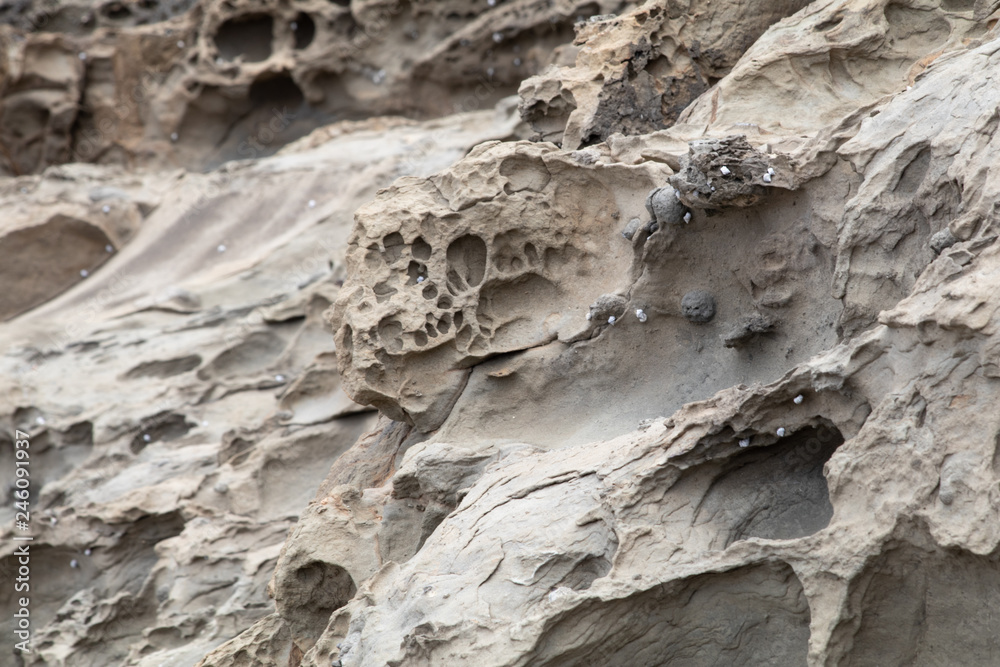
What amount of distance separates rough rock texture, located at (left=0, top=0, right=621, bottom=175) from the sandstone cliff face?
4.22 meters

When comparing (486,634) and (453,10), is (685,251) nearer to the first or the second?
(486,634)

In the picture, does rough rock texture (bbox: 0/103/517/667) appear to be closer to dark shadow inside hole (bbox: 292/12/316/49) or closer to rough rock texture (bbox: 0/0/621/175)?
rough rock texture (bbox: 0/0/621/175)

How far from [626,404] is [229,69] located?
8.91 m

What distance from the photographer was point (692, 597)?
3309 mm

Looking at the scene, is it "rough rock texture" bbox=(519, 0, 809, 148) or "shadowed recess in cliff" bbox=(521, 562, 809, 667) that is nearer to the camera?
"shadowed recess in cliff" bbox=(521, 562, 809, 667)

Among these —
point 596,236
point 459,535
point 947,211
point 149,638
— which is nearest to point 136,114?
point 149,638

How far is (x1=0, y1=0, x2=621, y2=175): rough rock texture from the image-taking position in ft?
36.5

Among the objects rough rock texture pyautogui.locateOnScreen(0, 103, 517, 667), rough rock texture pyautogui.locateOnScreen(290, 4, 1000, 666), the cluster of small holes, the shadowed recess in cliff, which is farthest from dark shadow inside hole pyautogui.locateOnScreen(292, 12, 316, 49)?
the shadowed recess in cliff

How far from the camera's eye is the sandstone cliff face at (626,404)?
2994mm

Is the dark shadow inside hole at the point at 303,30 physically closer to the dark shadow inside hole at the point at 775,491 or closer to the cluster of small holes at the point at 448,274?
the cluster of small holes at the point at 448,274

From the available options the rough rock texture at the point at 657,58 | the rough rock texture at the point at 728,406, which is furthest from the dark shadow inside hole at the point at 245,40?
the rough rock texture at the point at 728,406

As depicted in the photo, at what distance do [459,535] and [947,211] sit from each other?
198 cm

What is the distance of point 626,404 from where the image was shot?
4.41 m

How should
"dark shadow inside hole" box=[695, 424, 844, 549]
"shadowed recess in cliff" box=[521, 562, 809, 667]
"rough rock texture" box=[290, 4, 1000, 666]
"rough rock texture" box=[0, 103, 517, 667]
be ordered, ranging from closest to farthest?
"rough rock texture" box=[290, 4, 1000, 666] < "shadowed recess in cliff" box=[521, 562, 809, 667] < "dark shadow inside hole" box=[695, 424, 844, 549] < "rough rock texture" box=[0, 103, 517, 667]
